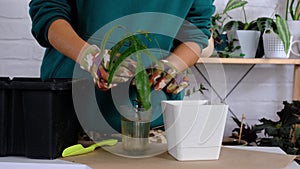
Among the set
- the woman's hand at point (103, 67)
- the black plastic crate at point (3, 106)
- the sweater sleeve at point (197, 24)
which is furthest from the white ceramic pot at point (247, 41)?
the black plastic crate at point (3, 106)

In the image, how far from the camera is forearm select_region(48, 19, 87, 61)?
721 millimetres

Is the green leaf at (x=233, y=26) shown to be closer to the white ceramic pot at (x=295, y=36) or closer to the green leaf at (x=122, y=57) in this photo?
the white ceramic pot at (x=295, y=36)

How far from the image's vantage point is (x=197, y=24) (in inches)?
36.0

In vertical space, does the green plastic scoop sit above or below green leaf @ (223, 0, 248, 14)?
below

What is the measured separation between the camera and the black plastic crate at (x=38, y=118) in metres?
0.54

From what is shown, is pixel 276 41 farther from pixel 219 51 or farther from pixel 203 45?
pixel 203 45

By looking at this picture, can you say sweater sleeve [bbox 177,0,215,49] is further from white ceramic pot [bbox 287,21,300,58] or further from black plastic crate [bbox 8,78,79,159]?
white ceramic pot [bbox 287,21,300,58]

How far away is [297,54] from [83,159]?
1175mm

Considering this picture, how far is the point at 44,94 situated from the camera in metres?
0.54

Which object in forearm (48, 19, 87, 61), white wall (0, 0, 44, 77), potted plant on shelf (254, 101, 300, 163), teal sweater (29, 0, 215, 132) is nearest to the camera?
forearm (48, 19, 87, 61)

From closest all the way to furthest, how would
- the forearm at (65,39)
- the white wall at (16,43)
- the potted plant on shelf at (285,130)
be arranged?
1. the forearm at (65,39)
2. the potted plant on shelf at (285,130)
3. the white wall at (16,43)

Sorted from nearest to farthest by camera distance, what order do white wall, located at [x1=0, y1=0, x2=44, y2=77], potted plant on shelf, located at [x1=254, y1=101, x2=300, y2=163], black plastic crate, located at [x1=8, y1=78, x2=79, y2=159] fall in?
black plastic crate, located at [x1=8, y1=78, x2=79, y2=159]
potted plant on shelf, located at [x1=254, y1=101, x2=300, y2=163]
white wall, located at [x1=0, y1=0, x2=44, y2=77]

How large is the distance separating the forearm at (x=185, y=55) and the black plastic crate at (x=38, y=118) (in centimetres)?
26

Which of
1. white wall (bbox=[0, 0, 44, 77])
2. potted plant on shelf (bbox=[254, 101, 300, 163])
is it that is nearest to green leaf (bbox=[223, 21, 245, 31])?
potted plant on shelf (bbox=[254, 101, 300, 163])
